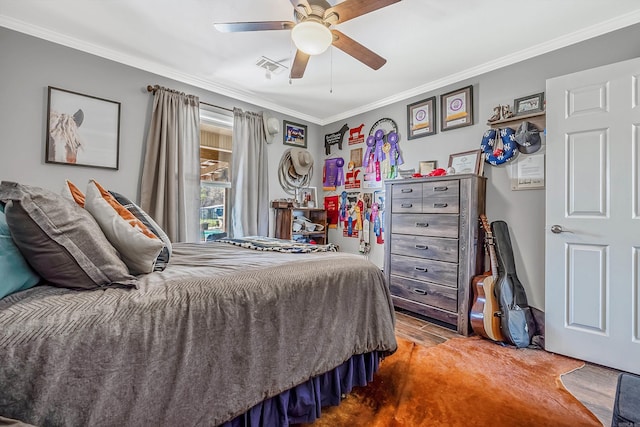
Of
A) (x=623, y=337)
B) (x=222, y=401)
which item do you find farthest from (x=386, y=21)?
(x=623, y=337)

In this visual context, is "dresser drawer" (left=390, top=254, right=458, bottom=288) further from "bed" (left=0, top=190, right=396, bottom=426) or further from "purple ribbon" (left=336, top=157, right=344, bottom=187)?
"purple ribbon" (left=336, top=157, right=344, bottom=187)

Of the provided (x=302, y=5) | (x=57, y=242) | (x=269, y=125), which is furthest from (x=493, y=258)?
(x=269, y=125)

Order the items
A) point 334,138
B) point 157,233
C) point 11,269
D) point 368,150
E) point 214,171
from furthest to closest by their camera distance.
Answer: point 334,138 → point 368,150 → point 214,171 → point 157,233 → point 11,269

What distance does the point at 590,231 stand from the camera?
2.03 metres

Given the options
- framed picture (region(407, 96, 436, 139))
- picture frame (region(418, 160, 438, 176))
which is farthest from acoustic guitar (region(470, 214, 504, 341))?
framed picture (region(407, 96, 436, 139))

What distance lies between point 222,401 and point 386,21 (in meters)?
2.55

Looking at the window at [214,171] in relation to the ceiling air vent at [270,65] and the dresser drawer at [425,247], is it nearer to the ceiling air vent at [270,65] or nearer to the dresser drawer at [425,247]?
the ceiling air vent at [270,65]

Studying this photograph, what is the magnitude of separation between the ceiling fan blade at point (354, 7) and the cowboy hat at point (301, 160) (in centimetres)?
231

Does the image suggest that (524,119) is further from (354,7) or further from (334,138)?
(334,138)

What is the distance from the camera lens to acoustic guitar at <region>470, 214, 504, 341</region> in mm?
2295

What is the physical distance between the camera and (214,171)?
346cm

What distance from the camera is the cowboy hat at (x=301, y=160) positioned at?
13.1ft

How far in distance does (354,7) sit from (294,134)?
2533 millimetres

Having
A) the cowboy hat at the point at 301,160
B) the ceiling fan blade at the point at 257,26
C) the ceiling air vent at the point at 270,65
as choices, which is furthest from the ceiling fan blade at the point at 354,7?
the cowboy hat at the point at 301,160
